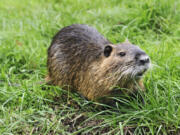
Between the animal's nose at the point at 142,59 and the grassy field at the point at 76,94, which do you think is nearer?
the animal's nose at the point at 142,59

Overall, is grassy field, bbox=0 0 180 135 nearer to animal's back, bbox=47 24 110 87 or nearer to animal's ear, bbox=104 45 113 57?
animal's back, bbox=47 24 110 87

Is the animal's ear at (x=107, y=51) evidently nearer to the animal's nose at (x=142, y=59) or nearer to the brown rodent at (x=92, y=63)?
the brown rodent at (x=92, y=63)

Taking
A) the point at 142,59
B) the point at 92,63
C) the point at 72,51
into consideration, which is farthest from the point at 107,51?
the point at 72,51

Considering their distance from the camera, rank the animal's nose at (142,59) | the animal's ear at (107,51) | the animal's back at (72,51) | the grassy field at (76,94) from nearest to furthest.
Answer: the animal's nose at (142,59), the grassy field at (76,94), the animal's ear at (107,51), the animal's back at (72,51)

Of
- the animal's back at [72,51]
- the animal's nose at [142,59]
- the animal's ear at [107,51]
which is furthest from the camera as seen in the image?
the animal's back at [72,51]

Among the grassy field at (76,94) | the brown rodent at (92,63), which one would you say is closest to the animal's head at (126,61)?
the brown rodent at (92,63)

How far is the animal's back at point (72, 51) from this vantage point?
11.3 feet

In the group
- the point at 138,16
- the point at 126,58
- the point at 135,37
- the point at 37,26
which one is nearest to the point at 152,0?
the point at 138,16

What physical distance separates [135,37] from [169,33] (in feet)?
1.76

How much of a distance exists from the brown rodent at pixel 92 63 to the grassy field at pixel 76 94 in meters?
0.16

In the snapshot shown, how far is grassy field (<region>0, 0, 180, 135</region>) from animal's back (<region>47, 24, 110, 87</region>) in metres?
0.20

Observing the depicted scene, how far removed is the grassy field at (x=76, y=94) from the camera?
2816mm

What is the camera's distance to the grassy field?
2816 mm

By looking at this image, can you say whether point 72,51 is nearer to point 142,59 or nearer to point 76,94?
point 76,94
